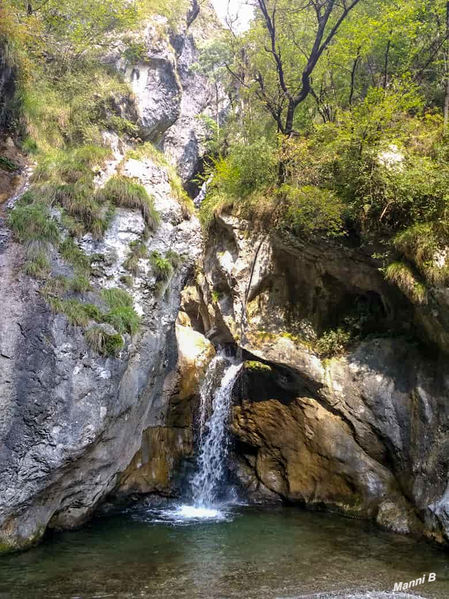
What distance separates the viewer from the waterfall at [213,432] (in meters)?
11.8

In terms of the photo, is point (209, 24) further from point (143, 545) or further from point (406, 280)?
point (143, 545)

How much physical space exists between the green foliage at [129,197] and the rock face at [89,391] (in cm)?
23

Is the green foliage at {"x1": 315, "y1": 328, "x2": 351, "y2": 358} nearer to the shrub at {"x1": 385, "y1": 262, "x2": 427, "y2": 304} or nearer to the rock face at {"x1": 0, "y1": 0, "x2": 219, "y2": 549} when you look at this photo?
the shrub at {"x1": 385, "y1": 262, "x2": 427, "y2": 304}

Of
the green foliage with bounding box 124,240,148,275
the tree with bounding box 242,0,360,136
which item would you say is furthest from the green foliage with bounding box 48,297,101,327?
the tree with bounding box 242,0,360,136

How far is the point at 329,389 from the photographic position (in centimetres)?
1130

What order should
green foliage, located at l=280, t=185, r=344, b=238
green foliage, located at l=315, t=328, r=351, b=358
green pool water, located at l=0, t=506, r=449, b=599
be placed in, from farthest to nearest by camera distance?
1. green foliage, located at l=315, t=328, r=351, b=358
2. green foliage, located at l=280, t=185, r=344, b=238
3. green pool water, located at l=0, t=506, r=449, b=599

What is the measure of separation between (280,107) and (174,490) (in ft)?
39.5

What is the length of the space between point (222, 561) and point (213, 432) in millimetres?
5020

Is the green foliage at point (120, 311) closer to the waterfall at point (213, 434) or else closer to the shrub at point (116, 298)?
the shrub at point (116, 298)

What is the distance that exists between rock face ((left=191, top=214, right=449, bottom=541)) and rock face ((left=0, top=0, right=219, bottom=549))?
192cm

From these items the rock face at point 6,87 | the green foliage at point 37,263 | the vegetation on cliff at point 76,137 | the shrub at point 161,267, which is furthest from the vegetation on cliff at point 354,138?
the rock face at point 6,87

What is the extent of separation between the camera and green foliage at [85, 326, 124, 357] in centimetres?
874

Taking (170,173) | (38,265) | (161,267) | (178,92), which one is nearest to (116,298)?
(161,267)

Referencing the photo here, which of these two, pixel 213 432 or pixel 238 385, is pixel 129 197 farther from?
pixel 213 432
